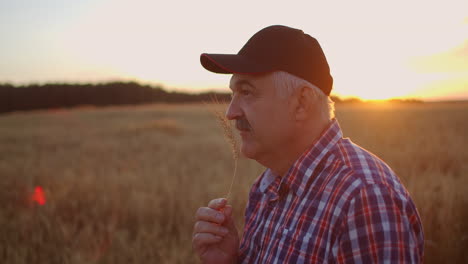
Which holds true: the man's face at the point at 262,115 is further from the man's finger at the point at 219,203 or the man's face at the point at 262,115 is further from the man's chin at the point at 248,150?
the man's finger at the point at 219,203

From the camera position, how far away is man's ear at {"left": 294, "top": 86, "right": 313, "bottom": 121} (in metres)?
1.60

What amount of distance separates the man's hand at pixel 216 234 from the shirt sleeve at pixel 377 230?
674 millimetres

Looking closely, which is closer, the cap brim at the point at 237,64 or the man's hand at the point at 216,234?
the cap brim at the point at 237,64

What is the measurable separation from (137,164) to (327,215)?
662cm

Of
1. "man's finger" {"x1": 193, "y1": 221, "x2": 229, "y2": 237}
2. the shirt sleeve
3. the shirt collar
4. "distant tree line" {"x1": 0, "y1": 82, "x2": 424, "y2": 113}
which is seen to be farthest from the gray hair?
"distant tree line" {"x1": 0, "y1": 82, "x2": 424, "y2": 113}

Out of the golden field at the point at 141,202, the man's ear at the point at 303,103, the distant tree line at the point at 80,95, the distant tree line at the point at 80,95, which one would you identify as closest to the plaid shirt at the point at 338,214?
the man's ear at the point at 303,103

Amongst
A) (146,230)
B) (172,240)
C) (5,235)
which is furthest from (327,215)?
(5,235)

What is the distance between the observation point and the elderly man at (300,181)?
3.88ft

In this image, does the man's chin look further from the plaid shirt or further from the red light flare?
the red light flare

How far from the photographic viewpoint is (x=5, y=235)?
376cm

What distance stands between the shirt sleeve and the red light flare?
186 inches

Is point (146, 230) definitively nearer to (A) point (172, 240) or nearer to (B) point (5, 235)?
(A) point (172, 240)

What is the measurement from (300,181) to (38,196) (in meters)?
4.84

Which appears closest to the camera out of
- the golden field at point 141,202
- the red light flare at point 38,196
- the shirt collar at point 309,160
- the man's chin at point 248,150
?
the shirt collar at point 309,160
